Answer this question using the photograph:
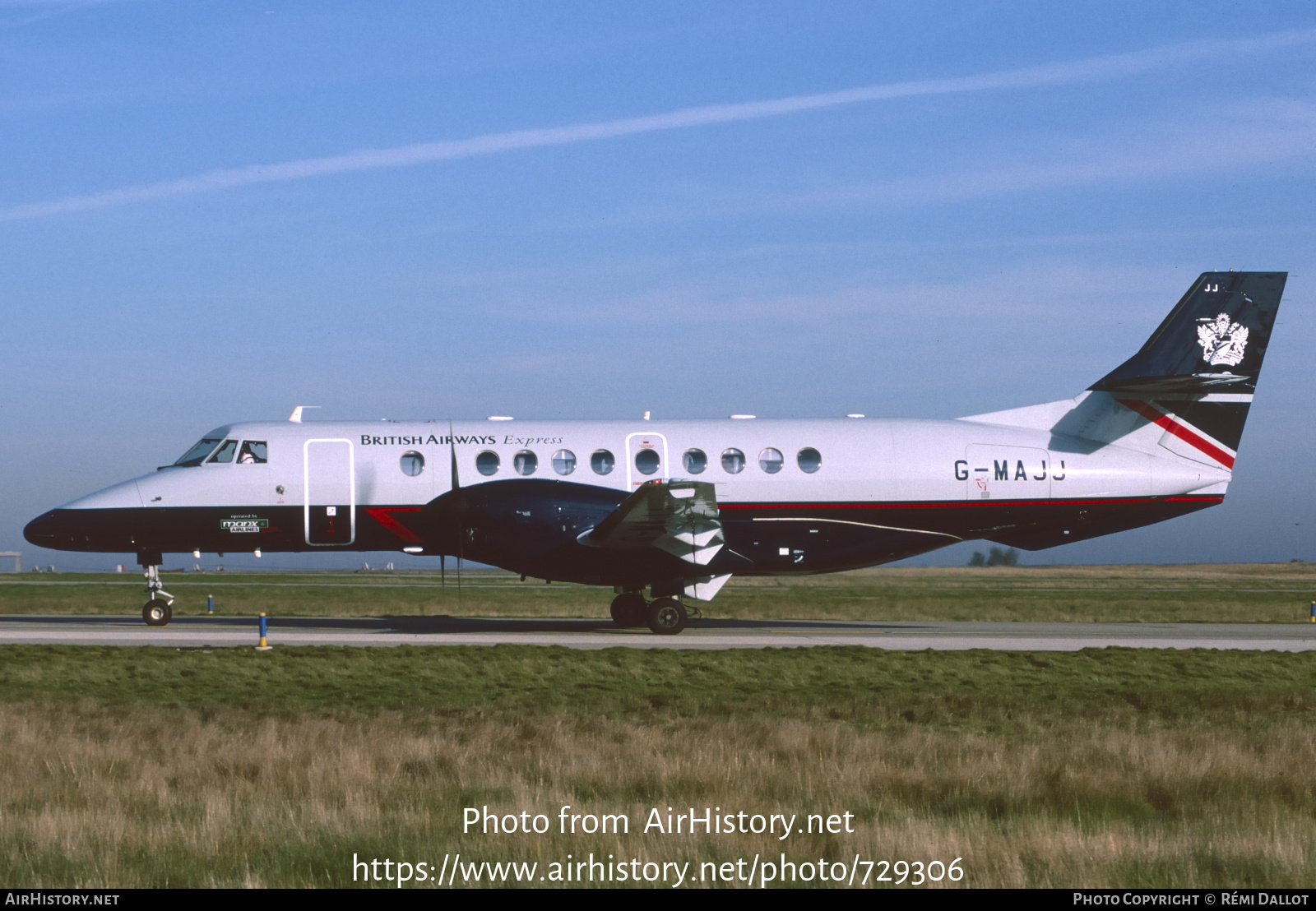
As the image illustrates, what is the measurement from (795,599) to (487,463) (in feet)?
53.2

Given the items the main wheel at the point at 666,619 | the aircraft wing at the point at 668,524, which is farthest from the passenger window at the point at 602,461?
the main wheel at the point at 666,619

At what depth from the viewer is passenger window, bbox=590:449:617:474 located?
24.8 metres

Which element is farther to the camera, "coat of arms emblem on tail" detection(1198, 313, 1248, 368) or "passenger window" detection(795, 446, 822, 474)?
"coat of arms emblem on tail" detection(1198, 313, 1248, 368)

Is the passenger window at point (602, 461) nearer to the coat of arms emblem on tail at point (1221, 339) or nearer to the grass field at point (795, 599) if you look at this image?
the grass field at point (795, 599)

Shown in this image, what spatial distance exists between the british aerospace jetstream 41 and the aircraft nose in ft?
0.11

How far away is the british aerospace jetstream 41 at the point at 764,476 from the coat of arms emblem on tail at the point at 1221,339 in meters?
0.04

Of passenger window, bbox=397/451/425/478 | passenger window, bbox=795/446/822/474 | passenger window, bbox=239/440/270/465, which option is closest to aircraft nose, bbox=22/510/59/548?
passenger window, bbox=239/440/270/465

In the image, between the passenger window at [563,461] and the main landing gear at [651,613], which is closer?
the main landing gear at [651,613]

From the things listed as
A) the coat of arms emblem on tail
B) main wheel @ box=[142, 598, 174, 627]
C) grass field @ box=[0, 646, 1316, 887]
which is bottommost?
grass field @ box=[0, 646, 1316, 887]

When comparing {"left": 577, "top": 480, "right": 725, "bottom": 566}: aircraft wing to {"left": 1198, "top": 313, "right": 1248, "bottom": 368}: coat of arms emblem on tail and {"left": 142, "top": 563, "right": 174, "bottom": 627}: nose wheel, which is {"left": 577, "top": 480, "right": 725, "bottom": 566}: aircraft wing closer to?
{"left": 142, "top": 563, "right": 174, "bottom": 627}: nose wheel

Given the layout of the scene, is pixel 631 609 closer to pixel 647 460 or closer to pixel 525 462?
pixel 647 460

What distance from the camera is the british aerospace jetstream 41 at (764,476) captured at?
2477 cm

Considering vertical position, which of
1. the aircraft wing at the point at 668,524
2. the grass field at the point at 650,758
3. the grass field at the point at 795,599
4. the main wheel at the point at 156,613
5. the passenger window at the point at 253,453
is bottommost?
the grass field at the point at 795,599
